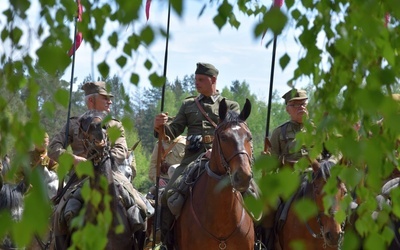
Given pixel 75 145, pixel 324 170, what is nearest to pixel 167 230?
pixel 75 145

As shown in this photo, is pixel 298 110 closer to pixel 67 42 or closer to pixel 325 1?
pixel 325 1

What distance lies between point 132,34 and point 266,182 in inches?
41.3

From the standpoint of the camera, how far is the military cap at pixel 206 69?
11.7 m

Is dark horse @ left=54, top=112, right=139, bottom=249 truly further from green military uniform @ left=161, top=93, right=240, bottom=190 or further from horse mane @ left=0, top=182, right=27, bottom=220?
horse mane @ left=0, top=182, right=27, bottom=220

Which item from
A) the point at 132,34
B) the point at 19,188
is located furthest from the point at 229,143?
the point at 132,34

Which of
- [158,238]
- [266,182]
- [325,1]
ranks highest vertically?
[325,1]

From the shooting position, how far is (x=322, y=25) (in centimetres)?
500

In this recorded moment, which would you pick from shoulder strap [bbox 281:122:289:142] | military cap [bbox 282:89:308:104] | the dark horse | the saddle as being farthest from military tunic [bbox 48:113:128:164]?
military cap [bbox 282:89:308:104]

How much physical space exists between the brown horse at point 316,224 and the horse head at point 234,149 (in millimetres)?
756

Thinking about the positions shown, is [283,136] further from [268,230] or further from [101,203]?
[101,203]

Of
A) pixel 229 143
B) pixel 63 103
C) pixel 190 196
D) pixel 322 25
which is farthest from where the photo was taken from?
pixel 190 196

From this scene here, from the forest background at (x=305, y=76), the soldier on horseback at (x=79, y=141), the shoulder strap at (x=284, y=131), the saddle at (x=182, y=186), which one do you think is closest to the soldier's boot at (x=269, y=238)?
the shoulder strap at (x=284, y=131)

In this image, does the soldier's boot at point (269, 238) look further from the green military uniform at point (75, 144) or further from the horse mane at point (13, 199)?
the horse mane at point (13, 199)

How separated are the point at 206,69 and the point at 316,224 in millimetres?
2106
